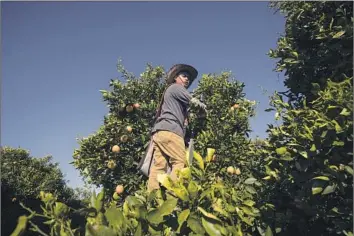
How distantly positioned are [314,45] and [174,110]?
2.36 meters

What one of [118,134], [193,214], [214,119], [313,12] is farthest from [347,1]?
[118,134]

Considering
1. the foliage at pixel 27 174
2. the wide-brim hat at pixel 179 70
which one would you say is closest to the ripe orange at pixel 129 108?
the wide-brim hat at pixel 179 70

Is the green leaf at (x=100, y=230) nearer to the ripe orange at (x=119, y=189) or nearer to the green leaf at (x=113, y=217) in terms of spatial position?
the green leaf at (x=113, y=217)

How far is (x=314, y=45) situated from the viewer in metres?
2.96

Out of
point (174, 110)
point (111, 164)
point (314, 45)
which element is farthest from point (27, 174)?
point (314, 45)

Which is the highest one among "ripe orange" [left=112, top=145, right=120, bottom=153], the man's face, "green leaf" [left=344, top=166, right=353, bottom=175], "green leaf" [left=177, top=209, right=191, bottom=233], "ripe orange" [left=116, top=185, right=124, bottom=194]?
the man's face

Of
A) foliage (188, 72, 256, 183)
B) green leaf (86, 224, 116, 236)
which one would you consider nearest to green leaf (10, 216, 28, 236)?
green leaf (86, 224, 116, 236)

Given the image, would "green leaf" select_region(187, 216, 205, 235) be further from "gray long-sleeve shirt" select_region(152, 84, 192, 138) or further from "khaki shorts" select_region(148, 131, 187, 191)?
"gray long-sleeve shirt" select_region(152, 84, 192, 138)

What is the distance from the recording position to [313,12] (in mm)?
2951

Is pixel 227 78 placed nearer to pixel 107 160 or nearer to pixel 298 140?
pixel 107 160

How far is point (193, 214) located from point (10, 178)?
16451 millimetres

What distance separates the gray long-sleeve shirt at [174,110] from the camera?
4738mm

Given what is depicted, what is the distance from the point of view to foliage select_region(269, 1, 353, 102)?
2570 millimetres

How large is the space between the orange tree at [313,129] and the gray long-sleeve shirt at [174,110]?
66.3 inches
